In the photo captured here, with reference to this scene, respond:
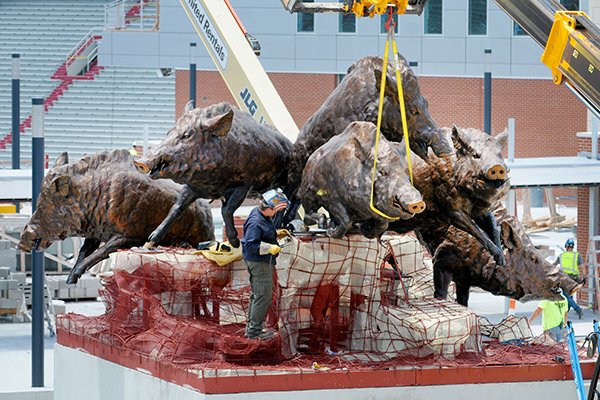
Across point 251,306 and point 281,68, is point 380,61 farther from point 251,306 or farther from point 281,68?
point 281,68

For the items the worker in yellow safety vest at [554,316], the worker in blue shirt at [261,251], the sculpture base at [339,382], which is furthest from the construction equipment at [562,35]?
the worker in yellow safety vest at [554,316]

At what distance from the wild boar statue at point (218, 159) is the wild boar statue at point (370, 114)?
311 mm

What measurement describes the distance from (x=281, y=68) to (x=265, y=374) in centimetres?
3848

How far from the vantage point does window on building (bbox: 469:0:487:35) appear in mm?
51562

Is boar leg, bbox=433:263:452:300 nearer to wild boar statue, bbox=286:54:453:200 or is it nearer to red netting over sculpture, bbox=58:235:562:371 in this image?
red netting over sculpture, bbox=58:235:562:371

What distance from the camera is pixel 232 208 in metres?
16.1

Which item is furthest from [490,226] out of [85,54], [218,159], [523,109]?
[85,54]

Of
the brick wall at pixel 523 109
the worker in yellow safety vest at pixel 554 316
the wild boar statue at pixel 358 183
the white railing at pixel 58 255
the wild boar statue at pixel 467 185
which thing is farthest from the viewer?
the brick wall at pixel 523 109

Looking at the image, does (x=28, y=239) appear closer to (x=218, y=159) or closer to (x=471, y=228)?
(x=218, y=159)

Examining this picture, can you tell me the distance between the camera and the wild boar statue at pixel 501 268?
1703 cm

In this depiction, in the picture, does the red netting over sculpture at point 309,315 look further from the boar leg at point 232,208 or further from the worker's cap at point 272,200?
the worker's cap at point 272,200

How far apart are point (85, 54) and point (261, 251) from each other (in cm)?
4248

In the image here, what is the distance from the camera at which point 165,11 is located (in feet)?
169

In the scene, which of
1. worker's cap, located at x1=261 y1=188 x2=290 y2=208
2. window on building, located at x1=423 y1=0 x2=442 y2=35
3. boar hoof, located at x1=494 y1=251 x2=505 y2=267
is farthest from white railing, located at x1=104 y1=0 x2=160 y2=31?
worker's cap, located at x1=261 y1=188 x2=290 y2=208
